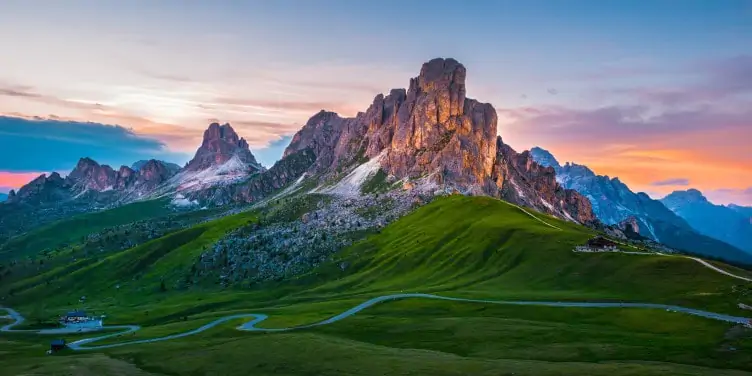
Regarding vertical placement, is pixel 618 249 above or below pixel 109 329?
above

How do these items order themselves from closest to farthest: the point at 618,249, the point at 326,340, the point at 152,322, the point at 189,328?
the point at 326,340, the point at 189,328, the point at 618,249, the point at 152,322

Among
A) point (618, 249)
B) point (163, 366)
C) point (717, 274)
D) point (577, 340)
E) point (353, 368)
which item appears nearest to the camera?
point (353, 368)

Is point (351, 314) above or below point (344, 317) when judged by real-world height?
above

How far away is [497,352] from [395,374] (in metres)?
22.9

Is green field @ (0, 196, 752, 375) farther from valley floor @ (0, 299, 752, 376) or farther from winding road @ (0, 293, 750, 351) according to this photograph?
winding road @ (0, 293, 750, 351)

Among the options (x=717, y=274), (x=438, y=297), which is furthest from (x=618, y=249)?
(x=438, y=297)

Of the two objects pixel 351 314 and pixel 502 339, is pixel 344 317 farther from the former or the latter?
pixel 502 339

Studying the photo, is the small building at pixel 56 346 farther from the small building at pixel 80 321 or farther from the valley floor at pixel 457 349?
the small building at pixel 80 321

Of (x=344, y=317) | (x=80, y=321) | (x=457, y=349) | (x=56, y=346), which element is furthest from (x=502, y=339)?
(x=80, y=321)

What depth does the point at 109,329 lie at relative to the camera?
183000 mm

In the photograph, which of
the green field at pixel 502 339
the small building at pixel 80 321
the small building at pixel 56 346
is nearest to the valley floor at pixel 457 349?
the green field at pixel 502 339

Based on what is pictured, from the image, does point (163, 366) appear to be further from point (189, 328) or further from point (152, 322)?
point (152, 322)

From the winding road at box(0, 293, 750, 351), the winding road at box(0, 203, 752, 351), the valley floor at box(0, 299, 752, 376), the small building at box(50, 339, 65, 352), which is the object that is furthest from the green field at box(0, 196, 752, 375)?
the small building at box(50, 339, 65, 352)

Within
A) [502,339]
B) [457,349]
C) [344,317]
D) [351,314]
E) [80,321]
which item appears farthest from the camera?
[80,321]
